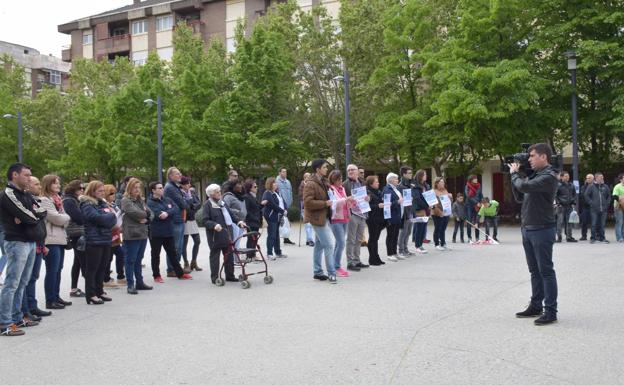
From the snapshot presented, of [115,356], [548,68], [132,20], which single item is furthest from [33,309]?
[132,20]

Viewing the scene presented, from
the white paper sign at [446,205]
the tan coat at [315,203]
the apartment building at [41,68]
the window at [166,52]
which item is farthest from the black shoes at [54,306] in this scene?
the apartment building at [41,68]

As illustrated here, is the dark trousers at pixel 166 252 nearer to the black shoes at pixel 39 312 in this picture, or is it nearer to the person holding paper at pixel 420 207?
the black shoes at pixel 39 312

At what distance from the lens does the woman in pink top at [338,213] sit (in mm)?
11203

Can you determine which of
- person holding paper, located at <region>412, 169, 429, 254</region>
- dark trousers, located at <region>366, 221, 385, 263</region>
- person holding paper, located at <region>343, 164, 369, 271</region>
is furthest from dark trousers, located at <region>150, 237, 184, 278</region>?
person holding paper, located at <region>412, 169, 429, 254</region>

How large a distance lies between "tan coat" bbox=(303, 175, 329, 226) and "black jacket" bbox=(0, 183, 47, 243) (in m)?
4.52

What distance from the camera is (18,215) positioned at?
7211 millimetres

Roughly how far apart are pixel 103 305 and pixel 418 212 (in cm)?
800

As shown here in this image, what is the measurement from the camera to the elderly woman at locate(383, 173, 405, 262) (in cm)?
1345

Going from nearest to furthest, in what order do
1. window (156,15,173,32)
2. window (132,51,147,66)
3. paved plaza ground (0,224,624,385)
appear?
paved plaza ground (0,224,624,385), window (156,15,173,32), window (132,51,147,66)

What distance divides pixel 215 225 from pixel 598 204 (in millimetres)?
11541

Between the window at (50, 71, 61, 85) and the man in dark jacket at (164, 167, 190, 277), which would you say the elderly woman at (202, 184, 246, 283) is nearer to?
the man in dark jacket at (164, 167, 190, 277)

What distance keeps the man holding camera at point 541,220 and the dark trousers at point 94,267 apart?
5698 mm

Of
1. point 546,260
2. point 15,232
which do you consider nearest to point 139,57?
point 15,232

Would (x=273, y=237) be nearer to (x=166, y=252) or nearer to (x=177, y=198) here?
(x=177, y=198)
